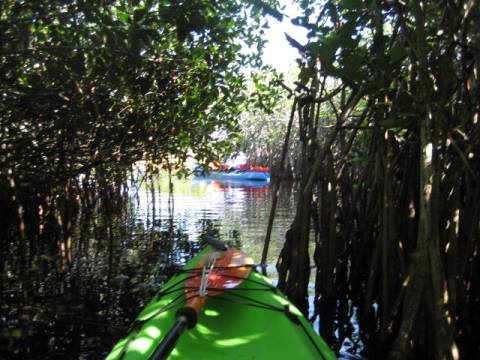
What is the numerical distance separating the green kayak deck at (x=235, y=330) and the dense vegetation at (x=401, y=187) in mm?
644

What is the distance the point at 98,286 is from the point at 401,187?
3.95m

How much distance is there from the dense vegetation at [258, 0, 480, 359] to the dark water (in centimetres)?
72

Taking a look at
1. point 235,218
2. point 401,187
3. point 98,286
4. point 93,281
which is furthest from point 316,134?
point 235,218

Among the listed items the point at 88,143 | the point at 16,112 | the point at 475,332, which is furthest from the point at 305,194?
the point at 88,143

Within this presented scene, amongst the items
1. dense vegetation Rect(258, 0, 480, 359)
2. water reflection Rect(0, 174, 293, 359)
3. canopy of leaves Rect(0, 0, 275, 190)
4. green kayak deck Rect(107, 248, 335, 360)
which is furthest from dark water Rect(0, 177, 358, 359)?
canopy of leaves Rect(0, 0, 275, 190)

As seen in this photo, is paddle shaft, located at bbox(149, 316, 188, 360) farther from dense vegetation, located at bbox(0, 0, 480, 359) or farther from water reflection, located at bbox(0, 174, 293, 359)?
water reflection, located at bbox(0, 174, 293, 359)

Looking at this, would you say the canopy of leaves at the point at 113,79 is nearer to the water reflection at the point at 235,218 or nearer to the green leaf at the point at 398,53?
the green leaf at the point at 398,53

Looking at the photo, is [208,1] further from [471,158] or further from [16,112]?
[16,112]

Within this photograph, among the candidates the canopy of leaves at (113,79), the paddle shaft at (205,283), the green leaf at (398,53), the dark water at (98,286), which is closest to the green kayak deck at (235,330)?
the paddle shaft at (205,283)

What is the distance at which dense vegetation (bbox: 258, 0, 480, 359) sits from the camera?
304cm

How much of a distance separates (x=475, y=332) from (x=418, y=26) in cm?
284

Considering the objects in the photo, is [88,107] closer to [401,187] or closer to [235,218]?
[401,187]

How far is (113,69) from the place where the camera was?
4.41 meters

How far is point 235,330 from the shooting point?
10.8ft
